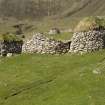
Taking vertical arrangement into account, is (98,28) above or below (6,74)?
above

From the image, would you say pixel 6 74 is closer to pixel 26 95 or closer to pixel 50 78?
pixel 50 78

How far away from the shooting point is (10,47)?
173 ft

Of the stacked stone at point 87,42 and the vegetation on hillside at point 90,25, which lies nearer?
the stacked stone at point 87,42

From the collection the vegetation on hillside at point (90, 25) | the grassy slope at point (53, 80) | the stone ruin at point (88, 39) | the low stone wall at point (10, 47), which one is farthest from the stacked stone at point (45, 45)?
the low stone wall at point (10, 47)

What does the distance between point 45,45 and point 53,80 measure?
1237 cm

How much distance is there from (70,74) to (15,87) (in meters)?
4.26

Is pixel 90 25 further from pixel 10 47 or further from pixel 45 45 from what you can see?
pixel 10 47

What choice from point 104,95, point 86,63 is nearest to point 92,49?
point 86,63

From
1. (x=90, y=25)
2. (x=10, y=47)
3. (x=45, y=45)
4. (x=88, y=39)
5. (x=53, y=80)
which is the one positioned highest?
(x=90, y=25)

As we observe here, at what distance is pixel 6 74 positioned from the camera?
1622 inches

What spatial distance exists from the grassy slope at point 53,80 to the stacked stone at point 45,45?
1601 millimetres

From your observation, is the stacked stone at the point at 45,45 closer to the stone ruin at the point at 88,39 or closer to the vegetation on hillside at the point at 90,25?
the stone ruin at the point at 88,39

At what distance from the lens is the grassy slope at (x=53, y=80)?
3167 cm

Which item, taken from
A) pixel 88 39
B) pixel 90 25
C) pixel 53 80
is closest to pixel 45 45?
pixel 88 39
